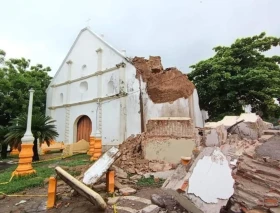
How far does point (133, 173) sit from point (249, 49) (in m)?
10.6

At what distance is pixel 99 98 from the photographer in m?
14.9

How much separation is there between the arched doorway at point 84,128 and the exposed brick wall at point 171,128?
29.8 feet

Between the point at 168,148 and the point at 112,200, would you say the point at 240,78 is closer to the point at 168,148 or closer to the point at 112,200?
the point at 168,148

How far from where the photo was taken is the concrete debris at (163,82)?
40.6 ft

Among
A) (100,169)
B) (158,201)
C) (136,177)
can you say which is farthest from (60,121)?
(158,201)

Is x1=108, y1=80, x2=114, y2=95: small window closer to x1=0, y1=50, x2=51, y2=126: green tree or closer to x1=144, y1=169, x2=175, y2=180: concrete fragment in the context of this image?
x1=0, y1=50, x2=51, y2=126: green tree

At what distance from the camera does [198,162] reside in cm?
392

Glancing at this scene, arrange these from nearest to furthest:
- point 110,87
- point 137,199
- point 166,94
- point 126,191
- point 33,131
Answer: point 137,199
point 126,191
point 33,131
point 166,94
point 110,87

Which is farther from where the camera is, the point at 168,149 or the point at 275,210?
the point at 168,149

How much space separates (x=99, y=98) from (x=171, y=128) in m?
8.52

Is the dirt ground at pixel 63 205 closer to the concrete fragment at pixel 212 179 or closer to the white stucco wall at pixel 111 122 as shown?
the concrete fragment at pixel 212 179

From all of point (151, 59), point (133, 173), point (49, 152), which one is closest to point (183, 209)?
point (133, 173)

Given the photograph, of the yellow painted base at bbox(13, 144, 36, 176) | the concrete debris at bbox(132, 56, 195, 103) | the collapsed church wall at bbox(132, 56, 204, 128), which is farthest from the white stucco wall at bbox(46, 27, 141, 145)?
the yellow painted base at bbox(13, 144, 36, 176)

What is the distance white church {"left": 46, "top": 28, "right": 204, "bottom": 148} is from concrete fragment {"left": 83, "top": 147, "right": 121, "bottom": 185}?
5.68m
